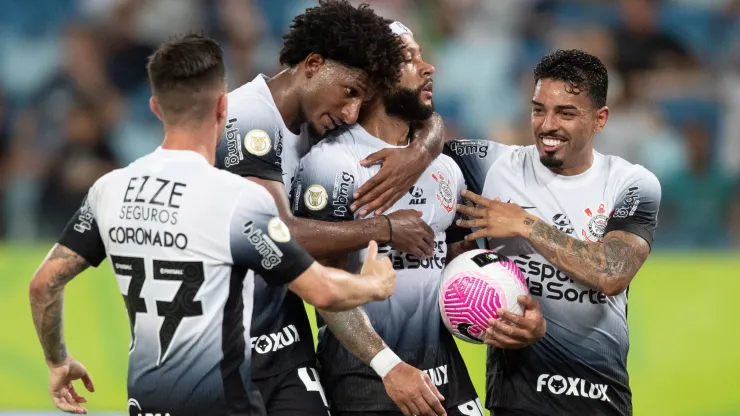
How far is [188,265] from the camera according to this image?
3547mm

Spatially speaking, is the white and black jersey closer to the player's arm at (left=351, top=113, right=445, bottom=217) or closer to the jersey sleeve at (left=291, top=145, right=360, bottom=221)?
the player's arm at (left=351, top=113, right=445, bottom=217)

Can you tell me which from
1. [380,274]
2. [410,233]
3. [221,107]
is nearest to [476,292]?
[410,233]

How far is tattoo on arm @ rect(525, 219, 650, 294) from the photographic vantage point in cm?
467

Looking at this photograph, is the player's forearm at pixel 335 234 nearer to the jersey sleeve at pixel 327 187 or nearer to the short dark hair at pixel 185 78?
the jersey sleeve at pixel 327 187

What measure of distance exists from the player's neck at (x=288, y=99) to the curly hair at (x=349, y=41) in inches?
5.6

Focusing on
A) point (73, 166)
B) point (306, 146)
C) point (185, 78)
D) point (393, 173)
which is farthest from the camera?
point (73, 166)

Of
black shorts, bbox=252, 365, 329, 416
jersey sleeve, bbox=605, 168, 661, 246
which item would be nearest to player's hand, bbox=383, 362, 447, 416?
black shorts, bbox=252, 365, 329, 416

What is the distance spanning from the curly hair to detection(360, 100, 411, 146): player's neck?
0.41 feet

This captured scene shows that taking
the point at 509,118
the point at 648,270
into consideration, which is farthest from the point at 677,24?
the point at 648,270

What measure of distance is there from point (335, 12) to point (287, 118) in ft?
1.81

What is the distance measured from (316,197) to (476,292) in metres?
0.83

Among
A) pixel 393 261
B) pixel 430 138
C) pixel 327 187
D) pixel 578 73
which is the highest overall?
pixel 578 73

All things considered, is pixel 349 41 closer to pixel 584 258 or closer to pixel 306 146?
pixel 306 146

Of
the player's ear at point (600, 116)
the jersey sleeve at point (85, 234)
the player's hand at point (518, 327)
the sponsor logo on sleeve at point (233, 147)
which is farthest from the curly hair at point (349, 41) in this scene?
the jersey sleeve at point (85, 234)
